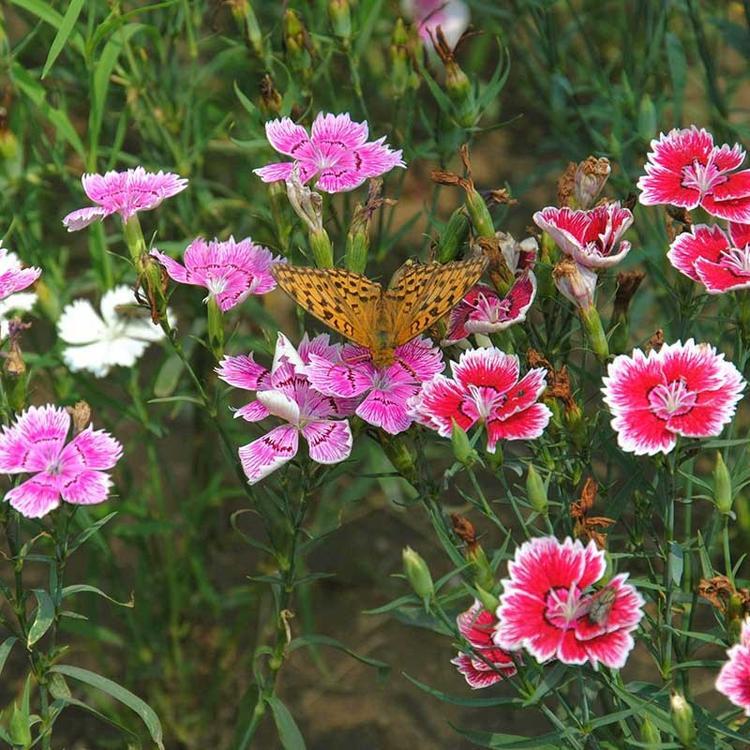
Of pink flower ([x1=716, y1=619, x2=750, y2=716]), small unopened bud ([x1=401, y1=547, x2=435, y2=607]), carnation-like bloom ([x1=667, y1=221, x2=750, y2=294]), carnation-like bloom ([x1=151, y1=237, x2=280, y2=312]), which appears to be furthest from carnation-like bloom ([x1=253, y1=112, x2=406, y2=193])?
pink flower ([x1=716, y1=619, x2=750, y2=716])

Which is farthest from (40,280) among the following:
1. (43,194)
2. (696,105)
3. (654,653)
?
(696,105)

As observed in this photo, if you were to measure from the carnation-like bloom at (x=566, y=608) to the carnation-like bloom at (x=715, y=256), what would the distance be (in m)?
0.30

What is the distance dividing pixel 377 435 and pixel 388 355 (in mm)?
101

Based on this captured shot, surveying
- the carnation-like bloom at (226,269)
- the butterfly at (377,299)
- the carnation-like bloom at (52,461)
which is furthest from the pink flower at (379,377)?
the carnation-like bloom at (52,461)

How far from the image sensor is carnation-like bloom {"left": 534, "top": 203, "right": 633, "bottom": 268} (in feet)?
4.15

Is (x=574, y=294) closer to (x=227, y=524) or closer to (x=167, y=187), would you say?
(x=167, y=187)

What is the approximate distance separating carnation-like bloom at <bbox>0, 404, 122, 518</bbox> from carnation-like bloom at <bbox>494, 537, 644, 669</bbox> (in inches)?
15.8

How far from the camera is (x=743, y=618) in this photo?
1.18 metres

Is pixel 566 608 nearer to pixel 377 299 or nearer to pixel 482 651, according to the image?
pixel 482 651

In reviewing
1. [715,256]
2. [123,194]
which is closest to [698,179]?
[715,256]

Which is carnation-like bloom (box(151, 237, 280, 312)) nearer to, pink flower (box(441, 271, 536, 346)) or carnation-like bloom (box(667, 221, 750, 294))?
pink flower (box(441, 271, 536, 346))

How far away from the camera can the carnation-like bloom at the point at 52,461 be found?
1199 mm

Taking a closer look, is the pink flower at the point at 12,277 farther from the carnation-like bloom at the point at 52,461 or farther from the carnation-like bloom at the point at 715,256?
the carnation-like bloom at the point at 715,256

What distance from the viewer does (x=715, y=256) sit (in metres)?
1.29
